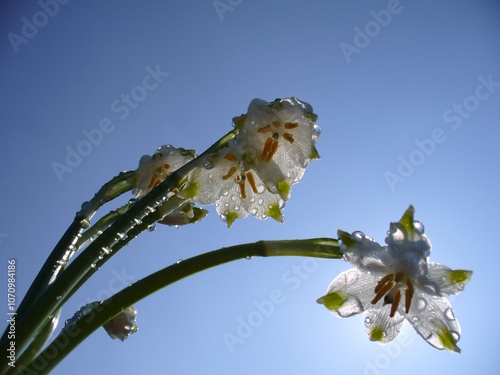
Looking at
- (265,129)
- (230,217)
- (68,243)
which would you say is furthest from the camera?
(230,217)

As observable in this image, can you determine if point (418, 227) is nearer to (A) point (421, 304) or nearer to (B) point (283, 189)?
(A) point (421, 304)

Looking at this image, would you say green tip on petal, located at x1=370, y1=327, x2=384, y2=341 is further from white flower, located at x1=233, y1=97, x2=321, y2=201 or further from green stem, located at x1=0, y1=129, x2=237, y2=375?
green stem, located at x1=0, y1=129, x2=237, y2=375

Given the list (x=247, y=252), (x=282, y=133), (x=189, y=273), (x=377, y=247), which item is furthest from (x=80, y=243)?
(x=377, y=247)

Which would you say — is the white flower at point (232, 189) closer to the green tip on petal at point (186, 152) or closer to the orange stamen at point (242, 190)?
the orange stamen at point (242, 190)

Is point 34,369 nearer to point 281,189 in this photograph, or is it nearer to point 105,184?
point 105,184

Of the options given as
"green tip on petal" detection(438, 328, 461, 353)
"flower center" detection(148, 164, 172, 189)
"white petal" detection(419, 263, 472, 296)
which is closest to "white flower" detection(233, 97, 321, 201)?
"flower center" detection(148, 164, 172, 189)

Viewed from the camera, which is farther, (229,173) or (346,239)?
(229,173)

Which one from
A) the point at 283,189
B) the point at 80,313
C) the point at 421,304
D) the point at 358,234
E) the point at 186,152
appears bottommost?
the point at 80,313

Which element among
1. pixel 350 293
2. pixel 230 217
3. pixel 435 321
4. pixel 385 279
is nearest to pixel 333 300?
pixel 350 293

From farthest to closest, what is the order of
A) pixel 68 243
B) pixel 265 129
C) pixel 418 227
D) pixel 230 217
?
pixel 230 217 < pixel 265 129 < pixel 68 243 < pixel 418 227
